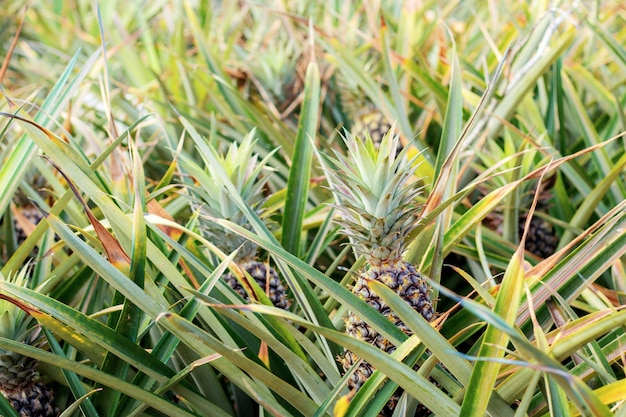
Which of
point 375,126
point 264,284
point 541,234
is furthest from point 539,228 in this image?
point 264,284

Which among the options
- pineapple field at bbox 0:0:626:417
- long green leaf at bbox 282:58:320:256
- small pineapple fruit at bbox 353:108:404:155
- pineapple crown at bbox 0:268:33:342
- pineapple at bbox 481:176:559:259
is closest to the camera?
pineapple field at bbox 0:0:626:417

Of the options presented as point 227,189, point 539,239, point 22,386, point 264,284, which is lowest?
point 22,386

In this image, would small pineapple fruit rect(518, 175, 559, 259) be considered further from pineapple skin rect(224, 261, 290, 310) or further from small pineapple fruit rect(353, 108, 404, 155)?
pineapple skin rect(224, 261, 290, 310)

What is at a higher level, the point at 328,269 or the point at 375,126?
the point at 375,126

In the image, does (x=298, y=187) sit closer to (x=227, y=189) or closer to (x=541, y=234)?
(x=227, y=189)

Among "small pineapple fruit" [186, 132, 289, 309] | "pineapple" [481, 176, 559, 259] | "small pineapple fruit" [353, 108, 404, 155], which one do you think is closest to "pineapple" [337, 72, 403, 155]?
"small pineapple fruit" [353, 108, 404, 155]

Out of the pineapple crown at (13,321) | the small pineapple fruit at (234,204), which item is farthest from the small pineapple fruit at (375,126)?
the pineapple crown at (13,321)

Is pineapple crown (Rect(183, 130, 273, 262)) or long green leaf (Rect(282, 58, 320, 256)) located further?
long green leaf (Rect(282, 58, 320, 256))

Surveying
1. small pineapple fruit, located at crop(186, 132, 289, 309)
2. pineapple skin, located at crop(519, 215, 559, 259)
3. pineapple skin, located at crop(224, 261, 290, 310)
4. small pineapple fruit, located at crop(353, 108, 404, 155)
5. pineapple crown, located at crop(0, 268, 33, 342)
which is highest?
small pineapple fruit, located at crop(353, 108, 404, 155)
